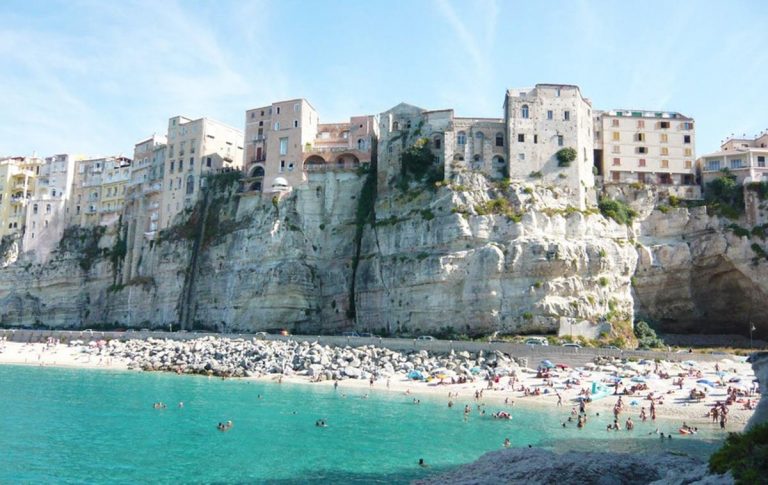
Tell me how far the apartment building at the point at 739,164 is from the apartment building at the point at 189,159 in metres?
47.1

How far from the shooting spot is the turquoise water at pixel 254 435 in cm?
2683

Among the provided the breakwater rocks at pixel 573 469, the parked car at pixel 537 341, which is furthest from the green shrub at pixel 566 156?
the breakwater rocks at pixel 573 469

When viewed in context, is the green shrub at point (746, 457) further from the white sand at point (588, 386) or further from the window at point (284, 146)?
the window at point (284, 146)

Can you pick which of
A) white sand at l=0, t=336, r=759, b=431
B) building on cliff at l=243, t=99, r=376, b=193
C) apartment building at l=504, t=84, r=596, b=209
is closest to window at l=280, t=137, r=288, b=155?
building on cliff at l=243, t=99, r=376, b=193

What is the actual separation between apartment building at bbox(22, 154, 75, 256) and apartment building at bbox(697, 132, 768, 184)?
241 feet

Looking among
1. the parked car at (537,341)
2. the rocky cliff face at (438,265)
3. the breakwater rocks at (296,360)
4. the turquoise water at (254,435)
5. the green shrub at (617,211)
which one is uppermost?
the green shrub at (617,211)

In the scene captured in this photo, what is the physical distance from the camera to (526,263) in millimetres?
57375

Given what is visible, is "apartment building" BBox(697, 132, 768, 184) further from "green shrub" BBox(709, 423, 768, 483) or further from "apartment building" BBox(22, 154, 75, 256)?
"apartment building" BBox(22, 154, 75, 256)

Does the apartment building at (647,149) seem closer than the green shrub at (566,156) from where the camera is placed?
No

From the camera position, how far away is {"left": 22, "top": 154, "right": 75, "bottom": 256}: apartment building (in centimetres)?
8988

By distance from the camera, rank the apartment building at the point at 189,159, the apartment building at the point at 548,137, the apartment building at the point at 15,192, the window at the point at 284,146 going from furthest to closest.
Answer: the apartment building at the point at 15,192
the apartment building at the point at 189,159
the window at the point at 284,146
the apartment building at the point at 548,137

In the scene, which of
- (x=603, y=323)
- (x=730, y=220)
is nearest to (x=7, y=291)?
(x=603, y=323)

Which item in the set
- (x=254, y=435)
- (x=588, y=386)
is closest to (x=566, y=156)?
(x=588, y=386)

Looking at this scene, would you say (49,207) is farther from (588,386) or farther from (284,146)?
(588,386)
